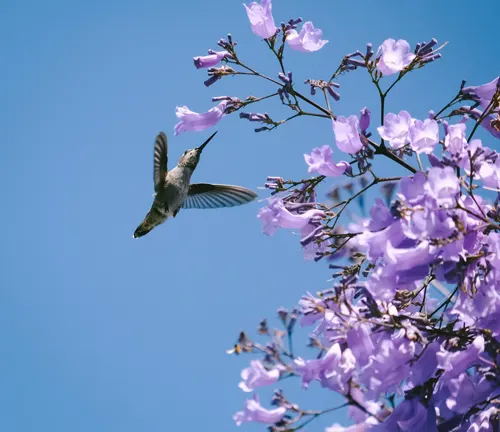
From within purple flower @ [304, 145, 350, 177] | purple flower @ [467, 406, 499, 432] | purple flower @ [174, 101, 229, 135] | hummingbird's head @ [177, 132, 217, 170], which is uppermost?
hummingbird's head @ [177, 132, 217, 170]

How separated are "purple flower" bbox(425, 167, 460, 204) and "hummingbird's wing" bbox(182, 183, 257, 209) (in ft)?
7.15

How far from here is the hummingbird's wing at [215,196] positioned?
4.69 m

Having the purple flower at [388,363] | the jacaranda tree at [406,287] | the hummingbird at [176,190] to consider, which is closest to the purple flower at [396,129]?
the jacaranda tree at [406,287]

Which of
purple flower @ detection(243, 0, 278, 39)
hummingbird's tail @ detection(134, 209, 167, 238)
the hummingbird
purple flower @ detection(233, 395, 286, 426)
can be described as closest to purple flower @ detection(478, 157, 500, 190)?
purple flower @ detection(233, 395, 286, 426)

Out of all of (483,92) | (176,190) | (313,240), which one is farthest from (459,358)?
(176,190)

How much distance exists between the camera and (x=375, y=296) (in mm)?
2707

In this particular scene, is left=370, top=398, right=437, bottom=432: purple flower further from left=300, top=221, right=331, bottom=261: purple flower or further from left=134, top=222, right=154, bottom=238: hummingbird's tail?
left=134, top=222, right=154, bottom=238: hummingbird's tail

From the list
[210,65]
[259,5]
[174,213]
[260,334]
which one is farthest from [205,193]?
[260,334]

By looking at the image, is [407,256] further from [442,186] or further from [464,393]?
[464,393]

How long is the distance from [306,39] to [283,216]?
3.63 ft

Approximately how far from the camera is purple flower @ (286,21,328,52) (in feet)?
12.3

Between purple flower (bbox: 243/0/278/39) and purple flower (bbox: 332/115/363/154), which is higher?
purple flower (bbox: 243/0/278/39)

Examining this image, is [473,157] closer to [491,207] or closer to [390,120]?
[491,207]

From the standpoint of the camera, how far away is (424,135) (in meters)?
2.98
